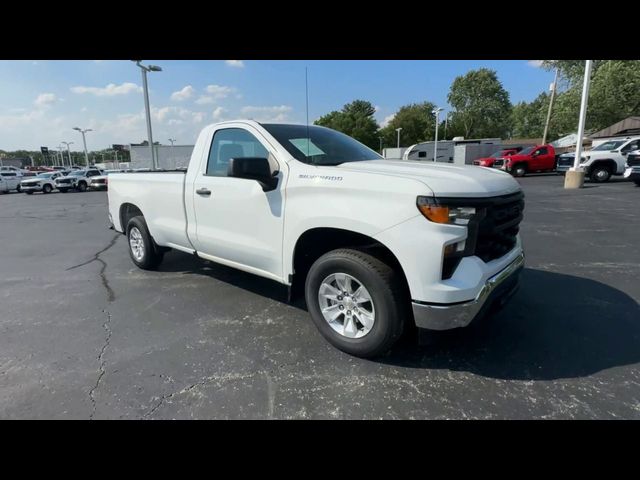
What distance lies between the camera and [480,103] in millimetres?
73938

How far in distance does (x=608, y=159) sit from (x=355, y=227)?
64.6 feet

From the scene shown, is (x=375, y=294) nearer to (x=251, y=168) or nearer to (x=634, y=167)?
(x=251, y=168)

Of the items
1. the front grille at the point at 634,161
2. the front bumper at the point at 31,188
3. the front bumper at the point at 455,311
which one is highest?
the front grille at the point at 634,161

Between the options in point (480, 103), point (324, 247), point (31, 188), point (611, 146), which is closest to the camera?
point (324, 247)

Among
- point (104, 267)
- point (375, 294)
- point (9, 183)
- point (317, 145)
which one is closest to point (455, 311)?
point (375, 294)

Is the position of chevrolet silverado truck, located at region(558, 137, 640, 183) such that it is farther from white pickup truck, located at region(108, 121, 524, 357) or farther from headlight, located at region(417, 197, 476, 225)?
headlight, located at region(417, 197, 476, 225)

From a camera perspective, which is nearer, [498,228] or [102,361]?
[498,228]

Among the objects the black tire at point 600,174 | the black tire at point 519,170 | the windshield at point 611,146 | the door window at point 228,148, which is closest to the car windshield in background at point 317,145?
the door window at point 228,148

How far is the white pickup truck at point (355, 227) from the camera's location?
93.7 inches

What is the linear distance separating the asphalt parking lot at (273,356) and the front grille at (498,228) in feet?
2.80

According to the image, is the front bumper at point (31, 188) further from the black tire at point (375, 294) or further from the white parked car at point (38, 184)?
the black tire at point (375, 294)
